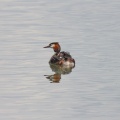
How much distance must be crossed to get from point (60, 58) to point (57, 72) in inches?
59.9

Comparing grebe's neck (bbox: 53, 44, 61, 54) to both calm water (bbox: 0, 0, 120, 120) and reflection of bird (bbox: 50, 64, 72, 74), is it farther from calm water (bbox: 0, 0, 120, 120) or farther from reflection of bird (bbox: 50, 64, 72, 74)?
reflection of bird (bbox: 50, 64, 72, 74)

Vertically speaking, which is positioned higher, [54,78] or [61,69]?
[61,69]

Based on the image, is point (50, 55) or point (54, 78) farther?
point (50, 55)

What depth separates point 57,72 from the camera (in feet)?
Answer: 96.4

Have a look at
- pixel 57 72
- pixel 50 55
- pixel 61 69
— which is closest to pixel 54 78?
pixel 57 72

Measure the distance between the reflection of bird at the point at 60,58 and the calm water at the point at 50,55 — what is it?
0.25m

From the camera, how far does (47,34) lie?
3431 centimetres

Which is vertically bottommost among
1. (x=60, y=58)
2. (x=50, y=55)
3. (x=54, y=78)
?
(x=54, y=78)

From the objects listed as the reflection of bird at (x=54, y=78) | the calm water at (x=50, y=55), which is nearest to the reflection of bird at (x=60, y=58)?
the calm water at (x=50, y=55)

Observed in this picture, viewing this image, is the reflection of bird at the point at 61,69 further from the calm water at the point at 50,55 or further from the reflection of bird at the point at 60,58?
the calm water at the point at 50,55

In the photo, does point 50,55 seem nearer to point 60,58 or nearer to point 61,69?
point 60,58

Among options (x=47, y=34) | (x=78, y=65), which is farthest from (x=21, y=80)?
(x=47, y=34)

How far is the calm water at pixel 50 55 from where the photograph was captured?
23.1m

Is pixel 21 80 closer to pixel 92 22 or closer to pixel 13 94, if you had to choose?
pixel 13 94
